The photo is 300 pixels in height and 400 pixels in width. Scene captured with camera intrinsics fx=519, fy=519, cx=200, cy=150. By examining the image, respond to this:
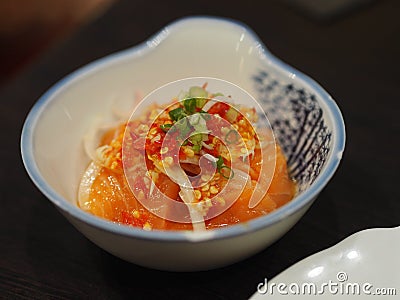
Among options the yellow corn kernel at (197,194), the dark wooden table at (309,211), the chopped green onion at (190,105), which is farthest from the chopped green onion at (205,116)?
the dark wooden table at (309,211)

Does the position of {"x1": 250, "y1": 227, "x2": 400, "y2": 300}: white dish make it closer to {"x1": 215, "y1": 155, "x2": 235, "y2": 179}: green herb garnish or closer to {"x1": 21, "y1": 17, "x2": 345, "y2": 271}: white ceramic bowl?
{"x1": 21, "y1": 17, "x2": 345, "y2": 271}: white ceramic bowl

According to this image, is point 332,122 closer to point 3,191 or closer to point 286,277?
point 286,277

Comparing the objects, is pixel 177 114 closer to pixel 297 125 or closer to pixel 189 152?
pixel 189 152

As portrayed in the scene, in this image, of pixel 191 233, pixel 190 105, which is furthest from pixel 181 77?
pixel 191 233

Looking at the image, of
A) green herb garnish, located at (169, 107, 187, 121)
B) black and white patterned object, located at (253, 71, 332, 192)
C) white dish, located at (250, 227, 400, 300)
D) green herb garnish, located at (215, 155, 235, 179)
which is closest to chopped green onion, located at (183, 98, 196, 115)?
green herb garnish, located at (169, 107, 187, 121)

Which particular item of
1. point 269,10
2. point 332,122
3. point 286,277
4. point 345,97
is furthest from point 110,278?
point 269,10

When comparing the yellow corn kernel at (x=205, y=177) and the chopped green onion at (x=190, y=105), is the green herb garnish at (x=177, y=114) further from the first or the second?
the yellow corn kernel at (x=205, y=177)

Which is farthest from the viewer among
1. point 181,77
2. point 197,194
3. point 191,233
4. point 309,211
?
point 181,77
